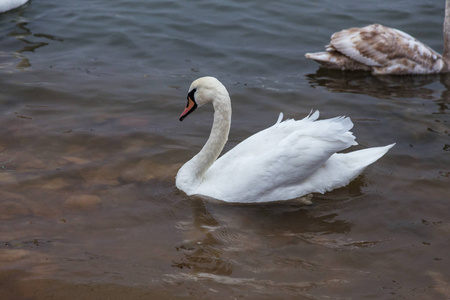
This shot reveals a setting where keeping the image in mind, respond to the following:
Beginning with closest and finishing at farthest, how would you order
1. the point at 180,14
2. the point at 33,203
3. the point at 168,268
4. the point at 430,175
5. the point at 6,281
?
1. the point at 6,281
2. the point at 168,268
3. the point at 33,203
4. the point at 430,175
5. the point at 180,14

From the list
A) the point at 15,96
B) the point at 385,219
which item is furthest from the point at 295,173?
the point at 15,96

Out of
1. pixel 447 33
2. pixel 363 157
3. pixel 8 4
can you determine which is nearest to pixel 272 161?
pixel 363 157

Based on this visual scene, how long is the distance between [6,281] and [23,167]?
213cm

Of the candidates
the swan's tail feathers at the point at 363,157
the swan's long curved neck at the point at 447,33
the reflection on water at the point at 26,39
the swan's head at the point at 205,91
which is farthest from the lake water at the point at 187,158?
the swan's head at the point at 205,91

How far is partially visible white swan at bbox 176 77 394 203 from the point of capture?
5.80 m

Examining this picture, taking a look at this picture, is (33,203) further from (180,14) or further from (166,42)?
(180,14)

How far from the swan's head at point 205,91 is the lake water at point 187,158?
0.93 metres

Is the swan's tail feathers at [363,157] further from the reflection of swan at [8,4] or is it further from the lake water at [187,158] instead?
the reflection of swan at [8,4]

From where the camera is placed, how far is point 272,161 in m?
5.77

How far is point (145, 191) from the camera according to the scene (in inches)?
241

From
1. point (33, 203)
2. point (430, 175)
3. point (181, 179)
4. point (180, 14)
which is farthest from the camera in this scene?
point (180, 14)

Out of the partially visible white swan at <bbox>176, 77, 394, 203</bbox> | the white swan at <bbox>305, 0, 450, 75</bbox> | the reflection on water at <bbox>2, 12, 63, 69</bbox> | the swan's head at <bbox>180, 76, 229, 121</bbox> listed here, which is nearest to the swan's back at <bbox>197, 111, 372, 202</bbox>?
the partially visible white swan at <bbox>176, 77, 394, 203</bbox>

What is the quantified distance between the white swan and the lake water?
0.24 metres

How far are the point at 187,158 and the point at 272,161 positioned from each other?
1.42 meters
